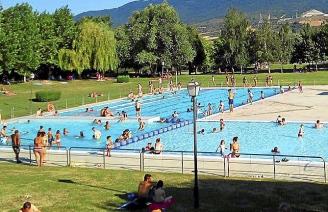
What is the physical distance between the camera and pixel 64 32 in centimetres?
6831

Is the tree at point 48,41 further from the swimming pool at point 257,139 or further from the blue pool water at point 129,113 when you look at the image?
the swimming pool at point 257,139

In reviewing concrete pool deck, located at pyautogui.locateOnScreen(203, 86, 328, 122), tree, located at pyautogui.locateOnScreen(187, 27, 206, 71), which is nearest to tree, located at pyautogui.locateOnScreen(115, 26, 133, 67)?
tree, located at pyautogui.locateOnScreen(187, 27, 206, 71)

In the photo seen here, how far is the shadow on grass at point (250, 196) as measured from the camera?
39.5ft

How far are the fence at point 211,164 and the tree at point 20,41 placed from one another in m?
33.9

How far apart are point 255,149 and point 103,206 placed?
51.6ft

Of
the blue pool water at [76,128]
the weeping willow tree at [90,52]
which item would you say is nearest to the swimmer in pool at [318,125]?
the blue pool water at [76,128]

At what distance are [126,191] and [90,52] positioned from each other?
5399 cm

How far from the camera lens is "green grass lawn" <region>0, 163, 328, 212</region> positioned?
12.2m

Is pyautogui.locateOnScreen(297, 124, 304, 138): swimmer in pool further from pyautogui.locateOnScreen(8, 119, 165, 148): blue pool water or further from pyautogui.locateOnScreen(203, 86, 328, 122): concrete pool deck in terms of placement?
pyautogui.locateOnScreen(8, 119, 165, 148): blue pool water

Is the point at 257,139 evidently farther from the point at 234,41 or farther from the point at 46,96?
the point at 234,41

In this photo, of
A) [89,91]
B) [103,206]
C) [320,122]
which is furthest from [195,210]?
[89,91]

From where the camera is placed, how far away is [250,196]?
42.5 feet

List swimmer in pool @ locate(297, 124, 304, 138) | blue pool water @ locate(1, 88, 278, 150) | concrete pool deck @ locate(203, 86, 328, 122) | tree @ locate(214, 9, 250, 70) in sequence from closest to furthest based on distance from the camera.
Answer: swimmer in pool @ locate(297, 124, 304, 138)
blue pool water @ locate(1, 88, 278, 150)
concrete pool deck @ locate(203, 86, 328, 122)
tree @ locate(214, 9, 250, 70)

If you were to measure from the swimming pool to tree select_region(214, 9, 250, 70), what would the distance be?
1944 inches
